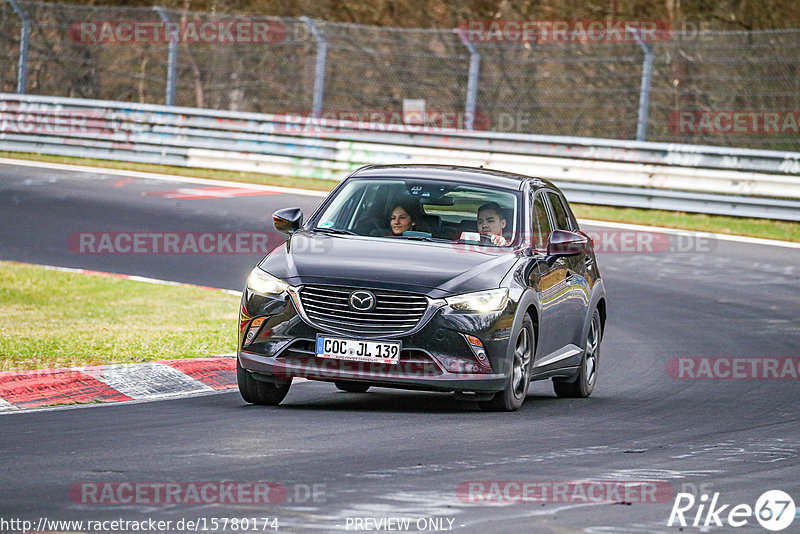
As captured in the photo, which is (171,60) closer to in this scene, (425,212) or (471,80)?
(471,80)

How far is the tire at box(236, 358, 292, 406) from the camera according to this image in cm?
954

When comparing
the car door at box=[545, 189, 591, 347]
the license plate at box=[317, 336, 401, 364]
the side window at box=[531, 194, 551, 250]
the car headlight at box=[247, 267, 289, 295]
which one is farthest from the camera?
the car door at box=[545, 189, 591, 347]

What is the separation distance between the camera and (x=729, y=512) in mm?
6539

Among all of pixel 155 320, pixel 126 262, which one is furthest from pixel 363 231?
pixel 126 262

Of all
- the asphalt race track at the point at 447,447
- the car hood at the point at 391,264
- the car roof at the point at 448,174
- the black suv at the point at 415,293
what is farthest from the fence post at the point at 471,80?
the car hood at the point at 391,264

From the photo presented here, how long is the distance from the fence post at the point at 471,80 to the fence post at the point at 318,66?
8.35 ft

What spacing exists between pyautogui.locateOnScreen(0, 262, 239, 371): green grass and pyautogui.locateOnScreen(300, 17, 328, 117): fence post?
994cm

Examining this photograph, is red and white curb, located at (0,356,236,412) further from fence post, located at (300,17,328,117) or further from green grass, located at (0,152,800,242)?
fence post, located at (300,17,328,117)

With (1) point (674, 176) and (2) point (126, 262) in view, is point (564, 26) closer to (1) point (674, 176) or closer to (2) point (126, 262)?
(1) point (674, 176)

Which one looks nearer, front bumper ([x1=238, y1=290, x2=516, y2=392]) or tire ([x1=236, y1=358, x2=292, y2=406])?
front bumper ([x1=238, y1=290, x2=516, y2=392])

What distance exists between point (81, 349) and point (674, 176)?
44.7ft

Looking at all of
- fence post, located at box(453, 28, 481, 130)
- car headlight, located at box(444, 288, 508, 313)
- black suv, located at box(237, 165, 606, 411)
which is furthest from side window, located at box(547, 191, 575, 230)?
fence post, located at box(453, 28, 481, 130)

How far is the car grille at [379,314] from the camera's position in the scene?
9.09 m

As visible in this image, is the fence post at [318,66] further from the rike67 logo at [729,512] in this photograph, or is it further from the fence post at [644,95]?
the rike67 logo at [729,512]
